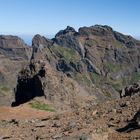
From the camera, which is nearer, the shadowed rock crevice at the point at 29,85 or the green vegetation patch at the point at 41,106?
the green vegetation patch at the point at 41,106

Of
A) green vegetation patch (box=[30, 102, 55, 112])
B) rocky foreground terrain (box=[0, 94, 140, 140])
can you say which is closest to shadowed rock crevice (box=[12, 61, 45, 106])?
green vegetation patch (box=[30, 102, 55, 112])

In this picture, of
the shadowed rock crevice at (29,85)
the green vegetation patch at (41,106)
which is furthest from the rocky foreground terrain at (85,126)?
the shadowed rock crevice at (29,85)

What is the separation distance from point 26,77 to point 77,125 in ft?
173

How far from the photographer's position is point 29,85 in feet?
238

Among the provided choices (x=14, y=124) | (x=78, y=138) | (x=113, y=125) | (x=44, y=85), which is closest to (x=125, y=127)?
(x=113, y=125)

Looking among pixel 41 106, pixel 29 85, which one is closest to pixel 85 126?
pixel 41 106

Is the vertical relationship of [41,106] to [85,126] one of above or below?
below

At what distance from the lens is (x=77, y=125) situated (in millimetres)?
23625

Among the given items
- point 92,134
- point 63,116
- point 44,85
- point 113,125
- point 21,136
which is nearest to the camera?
point 92,134

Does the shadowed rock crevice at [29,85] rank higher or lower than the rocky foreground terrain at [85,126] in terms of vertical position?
lower

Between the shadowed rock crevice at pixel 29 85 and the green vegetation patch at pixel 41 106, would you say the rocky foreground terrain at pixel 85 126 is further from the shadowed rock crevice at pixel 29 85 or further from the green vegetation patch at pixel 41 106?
the shadowed rock crevice at pixel 29 85

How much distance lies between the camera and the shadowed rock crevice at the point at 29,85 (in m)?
71.1

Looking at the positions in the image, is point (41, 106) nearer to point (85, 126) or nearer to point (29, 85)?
point (29, 85)

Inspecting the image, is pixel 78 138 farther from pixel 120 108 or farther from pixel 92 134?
pixel 120 108
